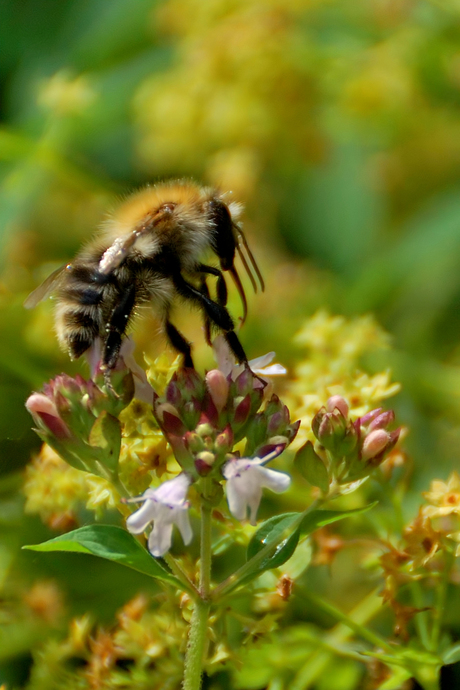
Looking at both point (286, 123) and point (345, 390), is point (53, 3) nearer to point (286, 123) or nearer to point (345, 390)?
point (286, 123)

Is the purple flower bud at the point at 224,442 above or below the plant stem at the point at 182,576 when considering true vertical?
above

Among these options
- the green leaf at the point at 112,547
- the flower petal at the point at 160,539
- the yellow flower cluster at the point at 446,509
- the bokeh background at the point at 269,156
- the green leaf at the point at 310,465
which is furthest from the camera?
the bokeh background at the point at 269,156

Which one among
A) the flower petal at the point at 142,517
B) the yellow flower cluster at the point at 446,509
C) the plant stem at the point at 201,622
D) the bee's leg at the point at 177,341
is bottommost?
the plant stem at the point at 201,622

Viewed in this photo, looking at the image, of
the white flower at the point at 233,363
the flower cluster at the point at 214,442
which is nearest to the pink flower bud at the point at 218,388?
the flower cluster at the point at 214,442

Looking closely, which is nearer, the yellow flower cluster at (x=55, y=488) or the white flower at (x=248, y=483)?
the white flower at (x=248, y=483)

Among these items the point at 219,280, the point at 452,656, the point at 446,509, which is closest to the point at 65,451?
the point at 219,280

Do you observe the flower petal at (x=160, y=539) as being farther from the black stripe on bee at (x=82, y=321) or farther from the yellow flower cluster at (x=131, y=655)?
the black stripe on bee at (x=82, y=321)

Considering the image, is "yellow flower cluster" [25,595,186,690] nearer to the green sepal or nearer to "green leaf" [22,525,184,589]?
"green leaf" [22,525,184,589]

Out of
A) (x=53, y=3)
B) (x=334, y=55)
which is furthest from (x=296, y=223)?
(x=53, y=3)
